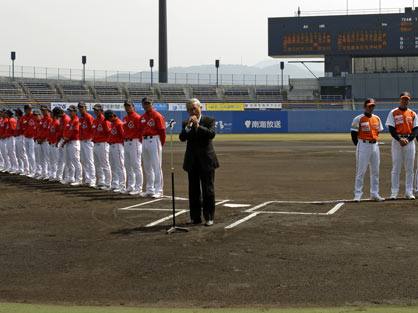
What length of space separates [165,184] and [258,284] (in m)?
9.75

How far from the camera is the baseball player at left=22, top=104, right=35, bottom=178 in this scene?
17.6 metres

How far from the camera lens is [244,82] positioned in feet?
219

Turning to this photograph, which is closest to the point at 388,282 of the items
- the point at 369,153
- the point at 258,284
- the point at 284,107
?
the point at 258,284

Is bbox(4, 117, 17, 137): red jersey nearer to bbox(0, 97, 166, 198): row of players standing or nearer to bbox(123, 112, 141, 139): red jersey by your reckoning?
bbox(0, 97, 166, 198): row of players standing

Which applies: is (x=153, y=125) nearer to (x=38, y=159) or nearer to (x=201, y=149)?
(x=201, y=149)

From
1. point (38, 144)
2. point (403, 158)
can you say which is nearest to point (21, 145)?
point (38, 144)

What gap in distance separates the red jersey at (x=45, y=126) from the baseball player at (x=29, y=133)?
1.10 meters

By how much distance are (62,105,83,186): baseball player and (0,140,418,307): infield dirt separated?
115 inches

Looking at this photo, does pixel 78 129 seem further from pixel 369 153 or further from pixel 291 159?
pixel 291 159

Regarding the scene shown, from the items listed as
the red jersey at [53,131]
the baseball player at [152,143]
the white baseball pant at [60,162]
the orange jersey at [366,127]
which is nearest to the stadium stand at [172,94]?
the red jersey at [53,131]

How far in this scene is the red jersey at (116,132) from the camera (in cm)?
1330

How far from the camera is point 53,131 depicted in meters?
16.1

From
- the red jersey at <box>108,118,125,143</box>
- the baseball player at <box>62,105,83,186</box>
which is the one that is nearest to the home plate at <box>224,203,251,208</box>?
the red jersey at <box>108,118,125,143</box>

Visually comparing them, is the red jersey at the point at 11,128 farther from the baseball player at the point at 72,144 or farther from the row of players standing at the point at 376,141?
the row of players standing at the point at 376,141
